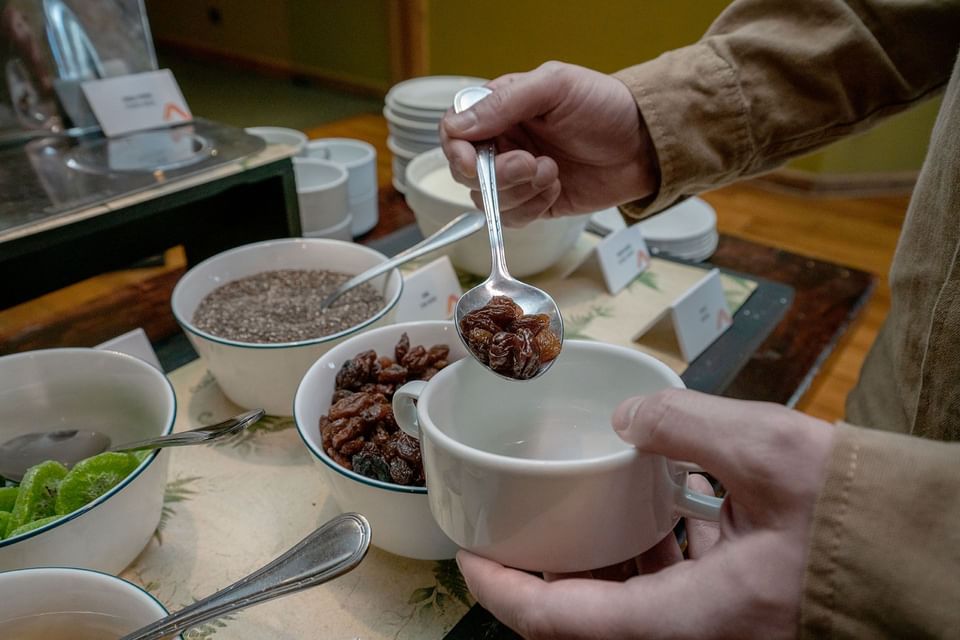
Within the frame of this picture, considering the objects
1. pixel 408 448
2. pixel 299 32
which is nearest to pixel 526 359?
pixel 408 448

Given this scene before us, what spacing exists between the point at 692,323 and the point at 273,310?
20.8 inches

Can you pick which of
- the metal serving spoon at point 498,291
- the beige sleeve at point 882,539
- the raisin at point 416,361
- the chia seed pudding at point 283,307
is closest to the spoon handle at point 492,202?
the metal serving spoon at point 498,291

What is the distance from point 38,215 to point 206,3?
4.05 meters

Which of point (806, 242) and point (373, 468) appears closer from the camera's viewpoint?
point (373, 468)

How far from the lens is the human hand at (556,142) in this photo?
735 millimetres

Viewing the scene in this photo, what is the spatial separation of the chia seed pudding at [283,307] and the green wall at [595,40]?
1925 mm

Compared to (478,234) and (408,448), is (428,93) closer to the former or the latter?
(478,234)

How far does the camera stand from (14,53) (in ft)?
3.17

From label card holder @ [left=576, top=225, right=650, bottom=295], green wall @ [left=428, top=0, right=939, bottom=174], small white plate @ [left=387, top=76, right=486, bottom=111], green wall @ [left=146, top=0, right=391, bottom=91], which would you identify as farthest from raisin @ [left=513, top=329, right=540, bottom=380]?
green wall @ [left=146, top=0, right=391, bottom=91]

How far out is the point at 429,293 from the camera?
3.06ft

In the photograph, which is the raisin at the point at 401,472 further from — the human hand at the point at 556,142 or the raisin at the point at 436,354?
the human hand at the point at 556,142

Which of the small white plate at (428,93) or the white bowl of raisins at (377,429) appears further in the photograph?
the small white plate at (428,93)

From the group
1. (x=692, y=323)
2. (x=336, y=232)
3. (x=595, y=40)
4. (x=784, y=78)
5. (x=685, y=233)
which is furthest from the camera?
(x=595, y=40)

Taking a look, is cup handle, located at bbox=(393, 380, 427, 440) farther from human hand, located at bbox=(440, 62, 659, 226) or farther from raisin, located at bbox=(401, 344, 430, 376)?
human hand, located at bbox=(440, 62, 659, 226)
